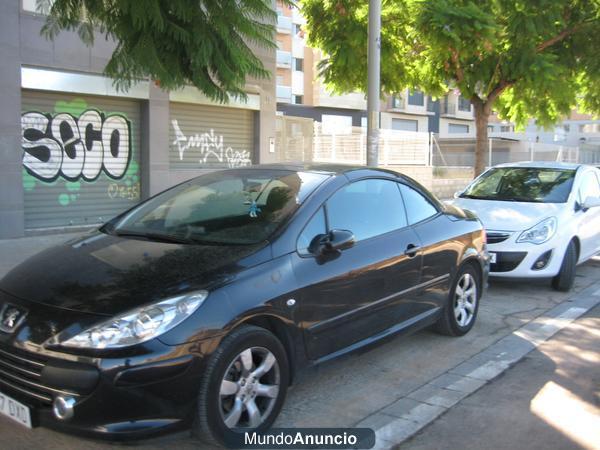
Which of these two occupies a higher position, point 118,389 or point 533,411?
point 118,389

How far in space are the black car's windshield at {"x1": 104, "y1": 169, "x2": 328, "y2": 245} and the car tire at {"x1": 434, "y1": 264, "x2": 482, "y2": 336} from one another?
1841 millimetres

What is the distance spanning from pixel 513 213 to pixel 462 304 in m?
2.41

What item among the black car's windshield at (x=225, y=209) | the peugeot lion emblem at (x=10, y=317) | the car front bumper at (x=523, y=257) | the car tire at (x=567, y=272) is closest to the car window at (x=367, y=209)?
the black car's windshield at (x=225, y=209)

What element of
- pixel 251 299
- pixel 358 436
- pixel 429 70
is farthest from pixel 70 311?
pixel 429 70

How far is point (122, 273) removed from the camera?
3.41m

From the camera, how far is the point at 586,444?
140 inches

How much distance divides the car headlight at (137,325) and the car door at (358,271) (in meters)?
0.81

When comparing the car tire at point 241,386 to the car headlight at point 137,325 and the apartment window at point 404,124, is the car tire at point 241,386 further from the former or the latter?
the apartment window at point 404,124

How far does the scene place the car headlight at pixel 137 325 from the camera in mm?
2943

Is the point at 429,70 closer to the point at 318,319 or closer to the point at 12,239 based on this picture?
the point at 12,239

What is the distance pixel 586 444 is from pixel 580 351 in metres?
1.87

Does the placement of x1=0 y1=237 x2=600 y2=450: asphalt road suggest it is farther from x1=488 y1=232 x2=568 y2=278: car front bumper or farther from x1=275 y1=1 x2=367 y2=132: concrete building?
x1=275 y1=1 x2=367 y2=132: concrete building

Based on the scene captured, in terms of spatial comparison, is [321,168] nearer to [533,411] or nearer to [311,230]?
[311,230]

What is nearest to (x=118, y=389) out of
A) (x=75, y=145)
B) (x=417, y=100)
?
(x=75, y=145)
